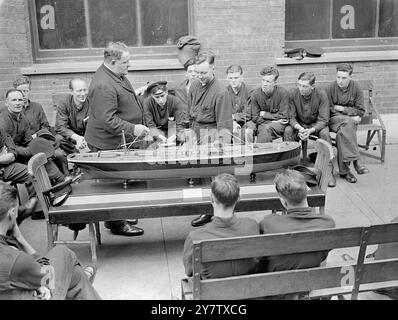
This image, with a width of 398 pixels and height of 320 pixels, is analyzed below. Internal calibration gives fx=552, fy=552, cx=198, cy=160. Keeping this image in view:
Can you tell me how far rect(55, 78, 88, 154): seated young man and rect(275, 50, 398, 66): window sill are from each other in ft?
9.60

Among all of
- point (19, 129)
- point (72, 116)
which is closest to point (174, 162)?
point (19, 129)

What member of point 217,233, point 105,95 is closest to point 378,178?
point 105,95

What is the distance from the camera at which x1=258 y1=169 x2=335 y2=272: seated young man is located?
3293 mm

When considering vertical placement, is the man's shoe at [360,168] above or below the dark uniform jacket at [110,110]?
below

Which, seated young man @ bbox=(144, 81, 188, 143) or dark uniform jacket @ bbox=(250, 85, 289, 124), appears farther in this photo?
dark uniform jacket @ bbox=(250, 85, 289, 124)

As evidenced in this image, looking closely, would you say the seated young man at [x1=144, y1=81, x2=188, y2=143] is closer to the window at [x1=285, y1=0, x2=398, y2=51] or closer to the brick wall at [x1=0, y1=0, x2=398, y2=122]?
the brick wall at [x1=0, y1=0, x2=398, y2=122]

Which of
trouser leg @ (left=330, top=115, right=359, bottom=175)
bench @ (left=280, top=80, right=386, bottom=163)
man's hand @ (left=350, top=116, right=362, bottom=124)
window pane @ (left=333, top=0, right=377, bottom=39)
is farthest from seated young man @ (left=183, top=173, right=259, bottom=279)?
window pane @ (left=333, top=0, right=377, bottom=39)

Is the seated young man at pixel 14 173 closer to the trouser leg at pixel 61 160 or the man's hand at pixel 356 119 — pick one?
the trouser leg at pixel 61 160

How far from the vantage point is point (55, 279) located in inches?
129

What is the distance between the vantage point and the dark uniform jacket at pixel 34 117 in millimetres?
6492

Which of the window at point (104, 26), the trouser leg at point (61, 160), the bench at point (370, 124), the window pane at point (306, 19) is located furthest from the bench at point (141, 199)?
the window pane at point (306, 19)

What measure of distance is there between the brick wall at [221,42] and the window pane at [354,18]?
58cm

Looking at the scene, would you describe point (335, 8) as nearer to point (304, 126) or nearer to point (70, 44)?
point (304, 126)

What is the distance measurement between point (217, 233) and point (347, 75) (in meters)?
4.43
